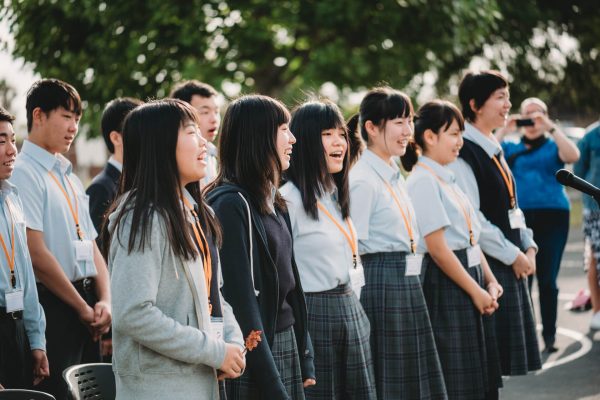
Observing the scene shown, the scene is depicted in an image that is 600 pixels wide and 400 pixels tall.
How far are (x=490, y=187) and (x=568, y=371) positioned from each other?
2034 millimetres

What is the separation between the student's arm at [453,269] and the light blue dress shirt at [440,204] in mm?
61

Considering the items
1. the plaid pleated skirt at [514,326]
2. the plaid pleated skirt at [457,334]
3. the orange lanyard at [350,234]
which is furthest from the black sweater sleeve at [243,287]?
the plaid pleated skirt at [514,326]

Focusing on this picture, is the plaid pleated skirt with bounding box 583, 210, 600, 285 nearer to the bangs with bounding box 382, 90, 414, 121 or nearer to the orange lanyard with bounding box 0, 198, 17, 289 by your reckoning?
the bangs with bounding box 382, 90, 414, 121

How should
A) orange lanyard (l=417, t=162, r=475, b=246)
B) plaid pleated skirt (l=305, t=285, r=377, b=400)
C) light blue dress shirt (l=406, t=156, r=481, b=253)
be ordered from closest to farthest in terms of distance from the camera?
plaid pleated skirt (l=305, t=285, r=377, b=400) < light blue dress shirt (l=406, t=156, r=481, b=253) < orange lanyard (l=417, t=162, r=475, b=246)

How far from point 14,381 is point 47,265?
0.69m

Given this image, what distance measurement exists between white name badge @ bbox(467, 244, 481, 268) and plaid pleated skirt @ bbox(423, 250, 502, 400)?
0.08 ft

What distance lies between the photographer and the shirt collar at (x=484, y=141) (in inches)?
212

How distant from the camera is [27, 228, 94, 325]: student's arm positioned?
422cm

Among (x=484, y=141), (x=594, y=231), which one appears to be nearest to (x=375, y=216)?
(x=484, y=141)

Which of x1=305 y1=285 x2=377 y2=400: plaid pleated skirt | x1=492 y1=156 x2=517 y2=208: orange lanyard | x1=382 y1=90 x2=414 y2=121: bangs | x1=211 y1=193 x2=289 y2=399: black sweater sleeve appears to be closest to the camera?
x1=211 y1=193 x2=289 y2=399: black sweater sleeve

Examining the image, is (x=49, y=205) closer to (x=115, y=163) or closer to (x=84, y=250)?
(x=84, y=250)

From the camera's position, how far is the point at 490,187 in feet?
17.5

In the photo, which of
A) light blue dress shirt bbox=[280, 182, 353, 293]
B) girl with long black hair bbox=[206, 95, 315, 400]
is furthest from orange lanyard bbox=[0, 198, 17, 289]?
light blue dress shirt bbox=[280, 182, 353, 293]

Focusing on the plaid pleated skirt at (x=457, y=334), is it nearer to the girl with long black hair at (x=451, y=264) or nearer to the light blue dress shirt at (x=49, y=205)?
the girl with long black hair at (x=451, y=264)
